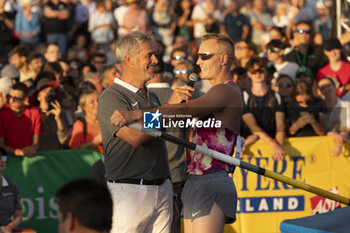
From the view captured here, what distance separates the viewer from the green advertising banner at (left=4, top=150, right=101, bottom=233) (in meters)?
8.99

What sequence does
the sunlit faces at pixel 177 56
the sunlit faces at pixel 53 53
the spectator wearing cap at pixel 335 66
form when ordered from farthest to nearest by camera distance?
1. the sunlit faces at pixel 53 53
2. the spectator wearing cap at pixel 335 66
3. the sunlit faces at pixel 177 56

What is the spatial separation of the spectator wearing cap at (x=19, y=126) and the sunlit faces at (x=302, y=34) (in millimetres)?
5658

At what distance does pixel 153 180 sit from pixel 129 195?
23 cm

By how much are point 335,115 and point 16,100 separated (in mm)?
4511

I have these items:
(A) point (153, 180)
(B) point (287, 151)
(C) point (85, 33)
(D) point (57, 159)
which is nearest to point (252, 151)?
(B) point (287, 151)

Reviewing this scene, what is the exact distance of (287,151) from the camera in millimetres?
9531

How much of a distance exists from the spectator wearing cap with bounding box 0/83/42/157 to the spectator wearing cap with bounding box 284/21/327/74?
5.28 metres

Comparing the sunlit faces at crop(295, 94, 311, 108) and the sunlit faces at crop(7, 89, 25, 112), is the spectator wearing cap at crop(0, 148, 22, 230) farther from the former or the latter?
the sunlit faces at crop(295, 94, 311, 108)

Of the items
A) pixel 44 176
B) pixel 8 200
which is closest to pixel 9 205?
pixel 8 200

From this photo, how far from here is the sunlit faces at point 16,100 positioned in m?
9.10

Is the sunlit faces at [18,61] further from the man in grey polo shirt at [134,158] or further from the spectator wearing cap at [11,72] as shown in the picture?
the man in grey polo shirt at [134,158]

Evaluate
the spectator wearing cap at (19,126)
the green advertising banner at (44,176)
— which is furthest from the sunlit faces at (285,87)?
the spectator wearing cap at (19,126)

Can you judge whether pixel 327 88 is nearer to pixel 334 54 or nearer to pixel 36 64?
pixel 334 54

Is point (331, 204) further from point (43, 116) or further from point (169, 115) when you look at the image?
point (169, 115)
